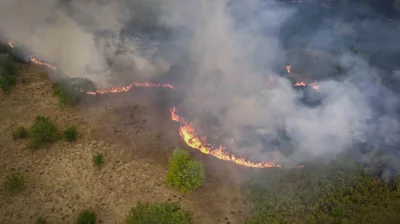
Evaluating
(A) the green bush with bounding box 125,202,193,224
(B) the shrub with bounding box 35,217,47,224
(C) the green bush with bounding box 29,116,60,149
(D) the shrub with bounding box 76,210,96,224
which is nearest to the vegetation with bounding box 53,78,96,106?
(C) the green bush with bounding box 29,116,60,149

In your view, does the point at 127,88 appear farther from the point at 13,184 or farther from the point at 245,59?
the point at 13,184

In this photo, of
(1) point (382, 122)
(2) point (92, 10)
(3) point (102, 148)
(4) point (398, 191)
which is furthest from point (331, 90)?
(2) point (92, 10)

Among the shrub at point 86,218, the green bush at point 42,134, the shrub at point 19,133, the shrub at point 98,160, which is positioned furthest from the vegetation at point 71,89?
the shrub at point 86,218

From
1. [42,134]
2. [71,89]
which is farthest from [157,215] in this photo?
[71,89]

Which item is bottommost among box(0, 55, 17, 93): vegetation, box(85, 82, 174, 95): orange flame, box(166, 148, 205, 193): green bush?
box(166, 148, 205, 193): green bush

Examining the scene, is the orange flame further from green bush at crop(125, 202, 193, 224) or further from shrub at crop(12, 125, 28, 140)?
green bush at crop(125, 202, 193, 224)

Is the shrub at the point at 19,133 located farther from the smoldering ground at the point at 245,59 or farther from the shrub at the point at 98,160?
the smoldering ground at the point at 245,59
